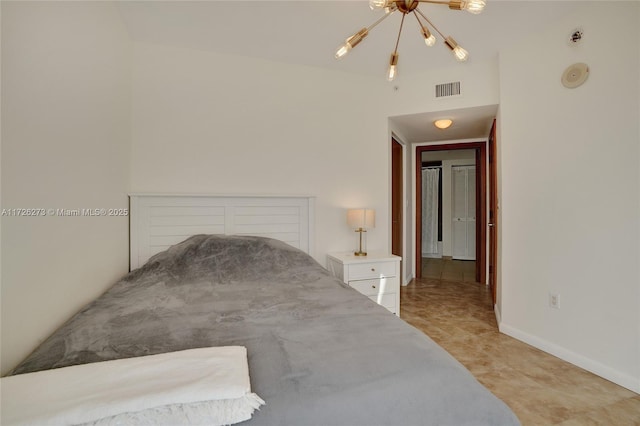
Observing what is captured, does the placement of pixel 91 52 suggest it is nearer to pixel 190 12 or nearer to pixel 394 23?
pixel 190 12

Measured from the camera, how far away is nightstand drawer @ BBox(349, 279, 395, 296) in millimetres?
2629

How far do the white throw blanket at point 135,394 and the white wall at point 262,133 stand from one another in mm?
1970

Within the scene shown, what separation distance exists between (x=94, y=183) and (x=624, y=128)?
3216 millimetres

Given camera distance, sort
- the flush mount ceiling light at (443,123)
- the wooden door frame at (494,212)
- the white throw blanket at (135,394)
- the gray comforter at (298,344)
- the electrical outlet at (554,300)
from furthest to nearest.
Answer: the flush mount ceiling light at (443,123) < the wooden door frame at (494,212) < the electrical outlet at (554,300) < the gray comforter at (298,344) < the white throw blanket at (135,394)

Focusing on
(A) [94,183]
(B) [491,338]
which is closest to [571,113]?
(B) [491,338]

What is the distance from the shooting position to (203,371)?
80 centimetres

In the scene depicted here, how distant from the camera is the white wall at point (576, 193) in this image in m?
1.81

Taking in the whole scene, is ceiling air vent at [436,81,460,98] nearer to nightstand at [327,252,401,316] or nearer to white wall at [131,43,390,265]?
white wall at [131,43,390,265]

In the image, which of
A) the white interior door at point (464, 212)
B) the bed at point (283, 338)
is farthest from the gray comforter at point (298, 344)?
the white interior door at point (464, 212)

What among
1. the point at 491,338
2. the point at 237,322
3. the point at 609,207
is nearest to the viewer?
the point at 237,322

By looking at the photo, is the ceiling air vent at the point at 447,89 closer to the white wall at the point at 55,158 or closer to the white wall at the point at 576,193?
the white wall at the point at 576,193

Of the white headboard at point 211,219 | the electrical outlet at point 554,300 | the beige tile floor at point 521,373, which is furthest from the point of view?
the white headboard at point 211,219

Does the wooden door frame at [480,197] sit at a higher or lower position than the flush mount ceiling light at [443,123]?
lower

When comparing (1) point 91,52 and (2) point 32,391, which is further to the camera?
(1) point 91,52
